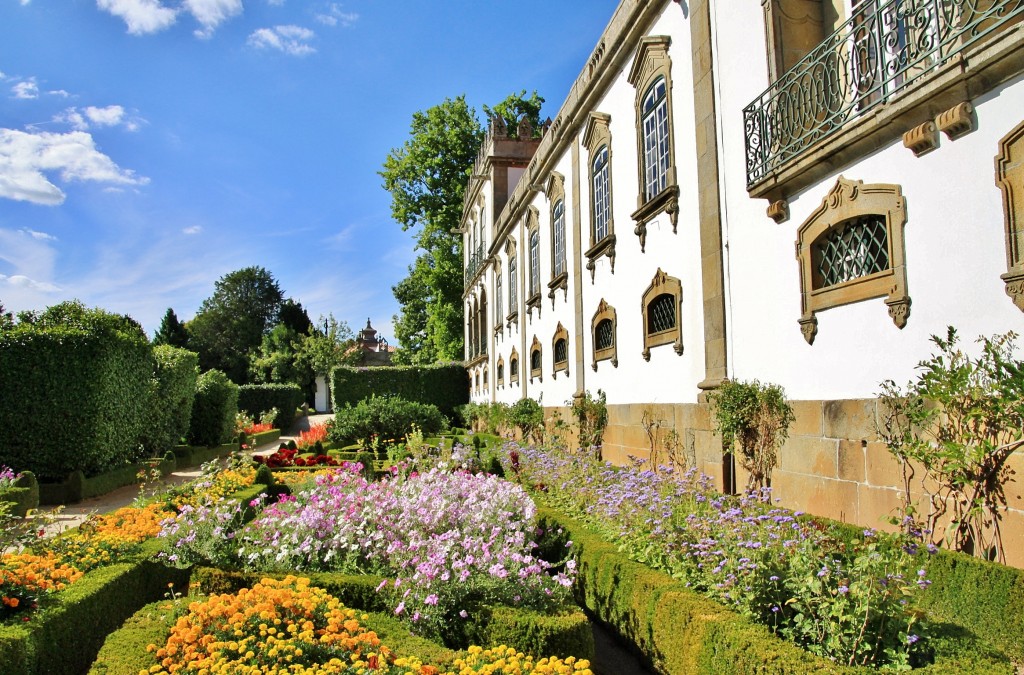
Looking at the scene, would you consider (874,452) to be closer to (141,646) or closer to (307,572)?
(307,572)

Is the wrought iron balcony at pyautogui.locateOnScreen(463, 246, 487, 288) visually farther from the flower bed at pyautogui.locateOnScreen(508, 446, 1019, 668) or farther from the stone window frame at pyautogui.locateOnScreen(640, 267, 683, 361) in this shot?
the flower bed at pyautogui.locateOnScreen(508, 446, 1019, 668)

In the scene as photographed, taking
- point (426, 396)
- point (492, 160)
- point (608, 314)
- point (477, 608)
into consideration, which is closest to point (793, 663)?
point (477, 608)

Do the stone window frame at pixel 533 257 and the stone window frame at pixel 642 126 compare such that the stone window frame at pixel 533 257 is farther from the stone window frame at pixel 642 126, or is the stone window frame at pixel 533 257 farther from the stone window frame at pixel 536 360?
the stone window frame at pixel 642 126

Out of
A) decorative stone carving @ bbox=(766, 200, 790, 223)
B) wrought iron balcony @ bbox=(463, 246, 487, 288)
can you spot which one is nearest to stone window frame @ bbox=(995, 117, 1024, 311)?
decorative stone carving @ bbox=(766, 200, 790, 223)

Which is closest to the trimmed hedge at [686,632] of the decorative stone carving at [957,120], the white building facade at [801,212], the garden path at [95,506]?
the white building facade at [801,212]

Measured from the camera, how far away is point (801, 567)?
3.54m

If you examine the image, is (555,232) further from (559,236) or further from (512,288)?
(512,288)

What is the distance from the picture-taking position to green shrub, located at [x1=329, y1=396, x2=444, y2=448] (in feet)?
55.9

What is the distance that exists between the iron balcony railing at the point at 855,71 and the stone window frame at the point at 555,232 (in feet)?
24.5

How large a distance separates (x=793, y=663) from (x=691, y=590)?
1.17 m

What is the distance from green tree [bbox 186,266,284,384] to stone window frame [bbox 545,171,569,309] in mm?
46516

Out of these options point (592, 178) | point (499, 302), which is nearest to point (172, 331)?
point (499, 302)

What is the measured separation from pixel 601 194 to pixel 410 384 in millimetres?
20122

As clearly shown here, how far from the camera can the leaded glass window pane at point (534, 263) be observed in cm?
1734
